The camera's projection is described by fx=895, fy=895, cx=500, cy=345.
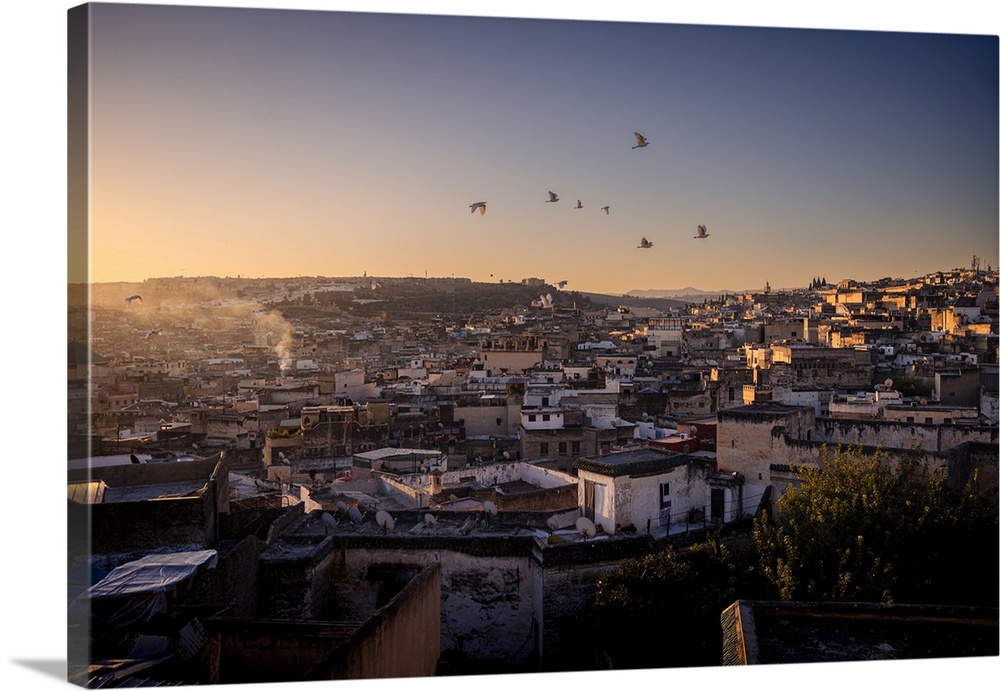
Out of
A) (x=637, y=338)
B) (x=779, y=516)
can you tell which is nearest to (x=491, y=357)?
(x=637, y=338)

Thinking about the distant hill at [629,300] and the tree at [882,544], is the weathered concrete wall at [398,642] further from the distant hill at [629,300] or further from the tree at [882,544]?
the distant hill at [629,300]

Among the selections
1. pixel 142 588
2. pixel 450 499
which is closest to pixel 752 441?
pixel 450 499

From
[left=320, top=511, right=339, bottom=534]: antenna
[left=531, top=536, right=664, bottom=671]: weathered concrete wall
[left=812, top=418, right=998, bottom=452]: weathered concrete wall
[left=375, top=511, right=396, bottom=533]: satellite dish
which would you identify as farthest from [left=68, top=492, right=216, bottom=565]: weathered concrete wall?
[left=812, top=418, right=998, bottom=452]: weathered concrete wall

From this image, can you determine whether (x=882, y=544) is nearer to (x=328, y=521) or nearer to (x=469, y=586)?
(x=469, y=586)

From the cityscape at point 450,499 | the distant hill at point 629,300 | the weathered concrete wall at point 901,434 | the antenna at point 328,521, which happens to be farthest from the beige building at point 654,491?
the distant hill at point 629,300

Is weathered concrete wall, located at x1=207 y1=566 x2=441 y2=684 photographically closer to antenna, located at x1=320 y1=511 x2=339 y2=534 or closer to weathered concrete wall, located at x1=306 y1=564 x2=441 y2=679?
weathered concrete wall, located at x1=306 y1=564 x2=441 y2=679

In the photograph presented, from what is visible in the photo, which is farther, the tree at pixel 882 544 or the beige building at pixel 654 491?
the beige building at pixel 654 491

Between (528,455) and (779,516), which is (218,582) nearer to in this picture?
A: (779,516)
